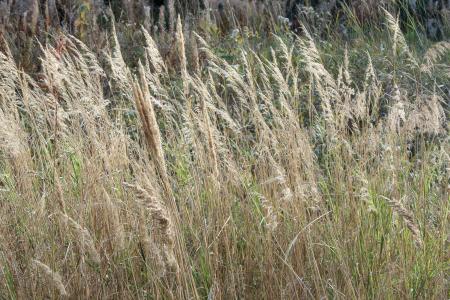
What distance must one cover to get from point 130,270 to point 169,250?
0.82 metres

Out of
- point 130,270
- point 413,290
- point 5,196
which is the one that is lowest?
point 413,290

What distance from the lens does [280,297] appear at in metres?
2.94

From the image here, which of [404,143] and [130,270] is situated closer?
[130,270]

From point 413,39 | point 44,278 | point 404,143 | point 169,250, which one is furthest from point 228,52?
point 169,250

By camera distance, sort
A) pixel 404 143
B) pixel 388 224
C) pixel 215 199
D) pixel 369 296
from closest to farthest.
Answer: pixel 369 296, pixel 388 224, pixel 215 199, pixel 404 143

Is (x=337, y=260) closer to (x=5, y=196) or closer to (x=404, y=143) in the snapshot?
(x=404, y=143)

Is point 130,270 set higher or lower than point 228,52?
lower

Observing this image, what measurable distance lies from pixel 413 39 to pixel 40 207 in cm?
443

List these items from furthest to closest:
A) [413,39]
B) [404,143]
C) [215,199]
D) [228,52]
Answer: [413,39]
[228,52]
[404,143]
[215,199]

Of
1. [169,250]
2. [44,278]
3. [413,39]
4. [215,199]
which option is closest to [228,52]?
[413,39]

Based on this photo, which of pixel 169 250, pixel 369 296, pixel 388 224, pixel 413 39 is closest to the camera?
pixel 169 250

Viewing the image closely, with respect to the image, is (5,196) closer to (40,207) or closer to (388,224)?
(40,207)

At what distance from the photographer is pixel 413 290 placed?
2848 millimetres

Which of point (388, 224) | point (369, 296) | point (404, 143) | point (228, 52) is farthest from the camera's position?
point (228, 52)
